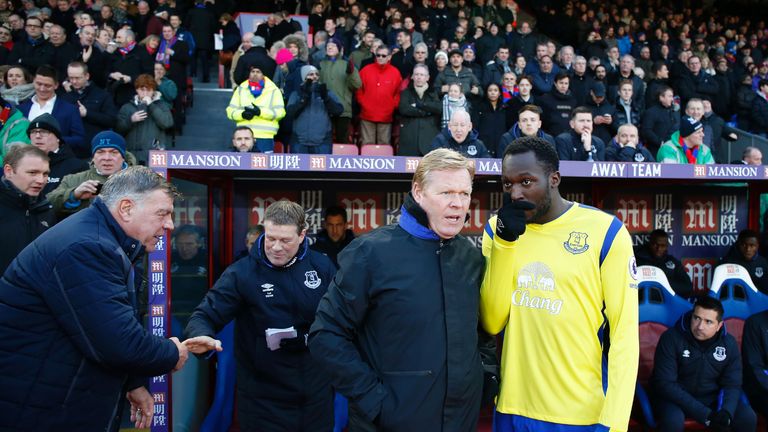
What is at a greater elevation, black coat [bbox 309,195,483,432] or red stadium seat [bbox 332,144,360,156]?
red stadium seat [bbox 332,144,360,156]

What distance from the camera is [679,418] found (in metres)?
4.82

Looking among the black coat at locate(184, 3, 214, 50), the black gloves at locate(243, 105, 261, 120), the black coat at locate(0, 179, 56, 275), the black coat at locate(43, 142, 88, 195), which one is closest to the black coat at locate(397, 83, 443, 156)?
the black gloves at locate(243, 105, 261, 120)

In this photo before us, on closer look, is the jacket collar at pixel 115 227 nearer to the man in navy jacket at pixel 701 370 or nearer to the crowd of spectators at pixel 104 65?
the crowd of spectators at pixel 104 65

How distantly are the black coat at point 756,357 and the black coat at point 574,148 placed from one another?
2096 millimetres

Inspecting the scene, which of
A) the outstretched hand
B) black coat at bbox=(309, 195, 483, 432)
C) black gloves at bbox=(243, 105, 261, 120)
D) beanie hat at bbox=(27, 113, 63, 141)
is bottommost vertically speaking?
the outstretched hand

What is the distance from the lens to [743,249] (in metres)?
6.46

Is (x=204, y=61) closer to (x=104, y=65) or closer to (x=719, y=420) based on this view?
(x=104, y=65)

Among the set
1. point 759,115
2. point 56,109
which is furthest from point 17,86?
point 759,115

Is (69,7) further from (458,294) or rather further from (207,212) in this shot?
(458,294)

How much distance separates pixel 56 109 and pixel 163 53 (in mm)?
3204

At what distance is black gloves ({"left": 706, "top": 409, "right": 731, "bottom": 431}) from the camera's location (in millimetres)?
4762

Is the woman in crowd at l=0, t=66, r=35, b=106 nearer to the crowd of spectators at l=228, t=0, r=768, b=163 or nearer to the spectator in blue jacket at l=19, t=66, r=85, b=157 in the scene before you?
the spectator in blue jacket at l=19, t=66, r=85, b=157

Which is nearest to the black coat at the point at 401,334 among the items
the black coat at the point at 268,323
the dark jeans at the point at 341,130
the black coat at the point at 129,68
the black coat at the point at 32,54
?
the black coat at the point at 268,323

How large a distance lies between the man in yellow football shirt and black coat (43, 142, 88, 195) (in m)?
4.21
